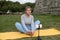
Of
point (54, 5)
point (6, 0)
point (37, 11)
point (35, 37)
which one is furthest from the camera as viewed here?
point (6, 0)

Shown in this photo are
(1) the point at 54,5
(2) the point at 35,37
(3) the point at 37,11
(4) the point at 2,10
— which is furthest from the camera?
(4) the point at 2,10

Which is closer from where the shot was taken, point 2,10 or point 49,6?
point 49,6

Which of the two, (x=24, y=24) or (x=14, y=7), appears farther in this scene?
(x=14, y=7)

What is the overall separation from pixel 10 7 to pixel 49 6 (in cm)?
509

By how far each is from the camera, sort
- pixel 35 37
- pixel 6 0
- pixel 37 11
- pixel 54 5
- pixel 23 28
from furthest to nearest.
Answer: pixel 6 0 < pixel 37 11 < pixel 54 5 < pixel 23 28 < pixel 35 37

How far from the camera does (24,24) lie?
295 inches

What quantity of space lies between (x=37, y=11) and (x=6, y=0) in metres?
6.87

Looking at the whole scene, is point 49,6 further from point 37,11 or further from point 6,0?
point 6,0

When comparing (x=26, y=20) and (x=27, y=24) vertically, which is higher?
(x=26, y=20)

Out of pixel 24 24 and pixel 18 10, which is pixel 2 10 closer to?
pixel 18 10

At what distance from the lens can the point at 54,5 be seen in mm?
16906

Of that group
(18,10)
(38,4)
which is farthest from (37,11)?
(18,10)

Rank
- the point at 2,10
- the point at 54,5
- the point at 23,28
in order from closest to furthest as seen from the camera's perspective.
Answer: the point at 23,28
the point at 54,5
the point at 2,10

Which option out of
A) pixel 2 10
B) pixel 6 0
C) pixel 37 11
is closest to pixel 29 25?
pixel 37 11
